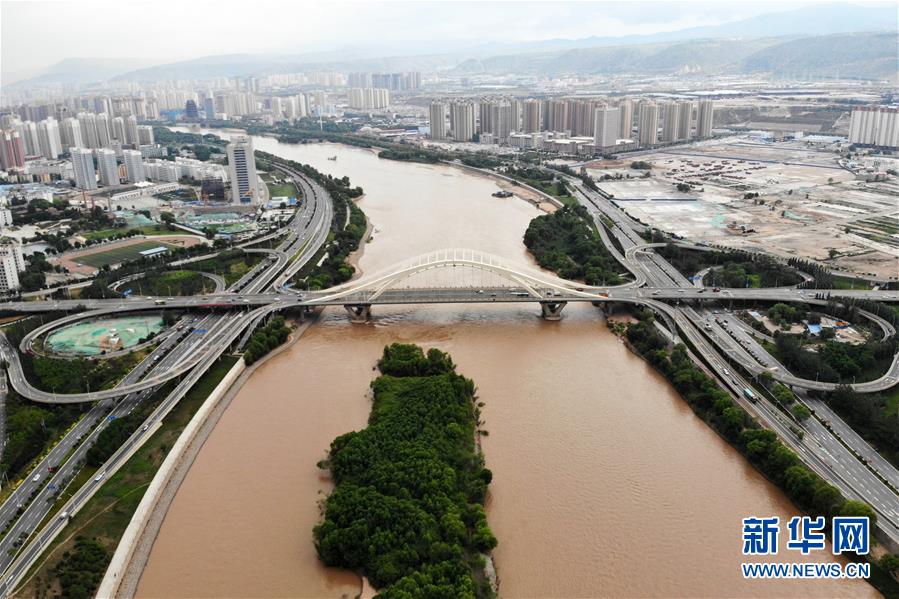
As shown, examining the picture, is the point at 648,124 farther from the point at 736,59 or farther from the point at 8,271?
the point at 736,59

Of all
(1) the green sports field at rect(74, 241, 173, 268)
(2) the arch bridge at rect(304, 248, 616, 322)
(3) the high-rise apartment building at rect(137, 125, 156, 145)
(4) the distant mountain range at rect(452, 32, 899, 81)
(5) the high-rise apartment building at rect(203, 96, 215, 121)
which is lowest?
(1) the green sports field at rect(74, 241, 173, 268)

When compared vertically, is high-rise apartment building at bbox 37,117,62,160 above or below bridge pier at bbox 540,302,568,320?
above

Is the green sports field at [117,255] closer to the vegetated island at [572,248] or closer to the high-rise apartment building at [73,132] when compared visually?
the vegetated island at [572,248]

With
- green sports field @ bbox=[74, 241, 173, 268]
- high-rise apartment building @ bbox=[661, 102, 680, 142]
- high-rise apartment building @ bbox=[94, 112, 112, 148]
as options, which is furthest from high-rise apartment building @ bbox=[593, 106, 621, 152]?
high-rise apartment building @ bbox=[94, 112, 112, 148]

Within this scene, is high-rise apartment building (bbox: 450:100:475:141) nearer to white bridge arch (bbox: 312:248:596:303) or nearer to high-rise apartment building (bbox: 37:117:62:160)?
high-rise apartment building (bbox: 37:117:62:160)

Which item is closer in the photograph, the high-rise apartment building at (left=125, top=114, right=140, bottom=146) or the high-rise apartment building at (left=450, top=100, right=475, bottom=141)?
the high-rise apartment building at (left=125, top=114, right=140, bottom=146)

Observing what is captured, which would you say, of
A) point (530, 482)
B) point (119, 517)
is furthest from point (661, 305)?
point (119, 517)
